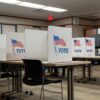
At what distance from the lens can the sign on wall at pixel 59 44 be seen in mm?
3195

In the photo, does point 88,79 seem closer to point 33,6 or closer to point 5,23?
point 33,6

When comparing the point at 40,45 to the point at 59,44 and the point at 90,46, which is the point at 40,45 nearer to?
the point at 59,44

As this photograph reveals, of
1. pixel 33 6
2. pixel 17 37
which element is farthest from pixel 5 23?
pixel 17 37

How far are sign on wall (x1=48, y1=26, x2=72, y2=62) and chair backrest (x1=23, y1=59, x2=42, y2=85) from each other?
0.22 meters

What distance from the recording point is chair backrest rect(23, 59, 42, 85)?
10.4 feet

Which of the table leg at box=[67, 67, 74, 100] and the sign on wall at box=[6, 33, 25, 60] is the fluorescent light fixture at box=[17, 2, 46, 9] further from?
the table leg at box=[67, 67, 74, 100]

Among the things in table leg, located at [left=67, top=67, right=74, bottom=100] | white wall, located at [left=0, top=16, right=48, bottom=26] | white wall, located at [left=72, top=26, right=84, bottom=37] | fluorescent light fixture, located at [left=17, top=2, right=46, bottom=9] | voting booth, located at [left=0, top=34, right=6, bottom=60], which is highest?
fluorescent light fixture, located at [left=17, top=2, right=46, bottom=9]

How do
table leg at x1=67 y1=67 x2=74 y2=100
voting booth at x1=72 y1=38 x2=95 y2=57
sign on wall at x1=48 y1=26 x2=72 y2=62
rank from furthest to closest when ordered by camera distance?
1. voting booth at x1=72 y1=38 x2=95 y2=57
2. sign on wall at x1=48 y1=26 x2=72 y2=62
3. table leg at x1=67 y1=67 x2=74 y2=100

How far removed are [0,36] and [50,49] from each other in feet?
5.31

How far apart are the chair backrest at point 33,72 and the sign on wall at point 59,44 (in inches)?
8.8

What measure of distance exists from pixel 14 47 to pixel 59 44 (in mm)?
1446

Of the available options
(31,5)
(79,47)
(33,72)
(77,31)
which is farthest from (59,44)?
(77,31)

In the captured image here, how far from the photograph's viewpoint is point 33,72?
3.26m

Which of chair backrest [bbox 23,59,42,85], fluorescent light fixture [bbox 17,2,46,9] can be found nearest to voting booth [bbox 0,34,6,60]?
chair backrest [bbox 23,59,42,85]
